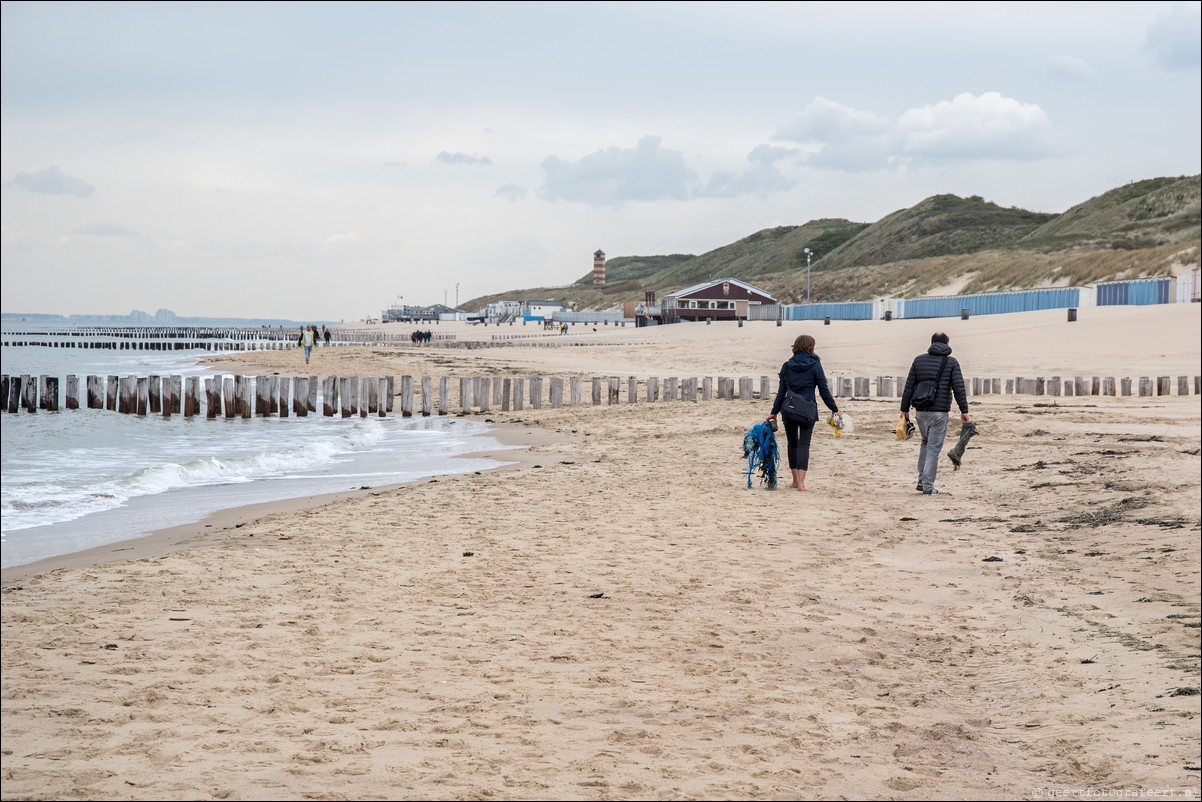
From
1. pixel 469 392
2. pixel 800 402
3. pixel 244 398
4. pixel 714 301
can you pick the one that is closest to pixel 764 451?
pixel 800 402

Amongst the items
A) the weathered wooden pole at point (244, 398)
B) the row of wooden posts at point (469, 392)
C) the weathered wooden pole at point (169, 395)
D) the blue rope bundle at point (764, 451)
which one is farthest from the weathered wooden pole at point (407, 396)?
the blue rope bundle at point (764, 451)

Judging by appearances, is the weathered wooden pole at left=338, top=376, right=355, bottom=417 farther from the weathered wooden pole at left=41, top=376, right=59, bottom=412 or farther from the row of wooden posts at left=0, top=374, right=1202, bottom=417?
the weathered wooden pole at left=41, top=376, right=59, bottom=412

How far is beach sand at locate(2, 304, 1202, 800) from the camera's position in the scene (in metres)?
3.93

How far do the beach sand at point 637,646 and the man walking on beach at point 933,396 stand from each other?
574 mm

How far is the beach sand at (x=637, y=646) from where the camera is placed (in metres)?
3.93

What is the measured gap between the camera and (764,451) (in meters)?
11.8

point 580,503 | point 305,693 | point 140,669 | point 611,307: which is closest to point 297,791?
point 305,693

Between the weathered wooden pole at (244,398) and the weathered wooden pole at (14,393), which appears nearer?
the weathered wooden pole at (244,398)

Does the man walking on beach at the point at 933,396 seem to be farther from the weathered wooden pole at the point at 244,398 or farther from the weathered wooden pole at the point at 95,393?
the weathered wooden pole at the point at 95,393

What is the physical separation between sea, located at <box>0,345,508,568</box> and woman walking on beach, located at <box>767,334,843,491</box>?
202 inches

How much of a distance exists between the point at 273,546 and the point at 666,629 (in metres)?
4.29

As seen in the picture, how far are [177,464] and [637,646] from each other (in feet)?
39.3

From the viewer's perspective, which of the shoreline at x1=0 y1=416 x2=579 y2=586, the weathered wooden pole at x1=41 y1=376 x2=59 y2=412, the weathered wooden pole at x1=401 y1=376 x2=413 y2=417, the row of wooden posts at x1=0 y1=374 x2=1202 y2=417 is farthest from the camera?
the weathered wooden pole at x1=41 y1=376 x2=59 y2=412

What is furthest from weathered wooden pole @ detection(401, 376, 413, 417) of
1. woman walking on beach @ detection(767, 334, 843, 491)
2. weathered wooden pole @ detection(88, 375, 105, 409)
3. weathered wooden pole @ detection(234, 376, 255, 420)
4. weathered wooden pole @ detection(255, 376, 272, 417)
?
woman walking on beach @ detection(767, 334, 843, 491)
